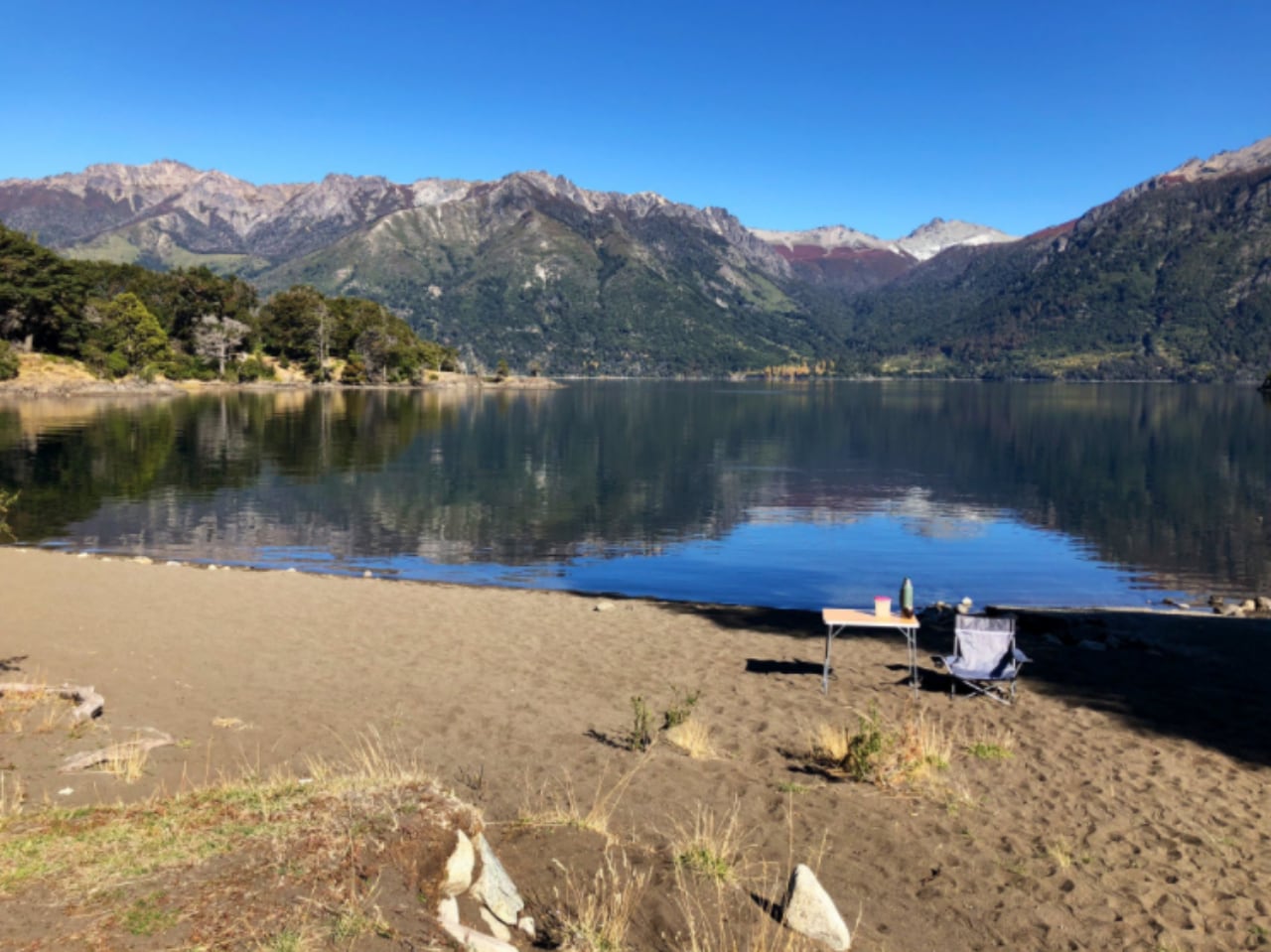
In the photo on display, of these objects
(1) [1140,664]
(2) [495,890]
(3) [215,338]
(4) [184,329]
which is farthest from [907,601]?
(4) [184,329]

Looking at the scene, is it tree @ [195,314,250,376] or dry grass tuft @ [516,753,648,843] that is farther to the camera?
tree @ [195,314,250,376]

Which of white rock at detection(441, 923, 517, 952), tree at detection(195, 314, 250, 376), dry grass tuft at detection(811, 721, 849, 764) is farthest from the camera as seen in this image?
tree at detection(195, 314, 250, 376)

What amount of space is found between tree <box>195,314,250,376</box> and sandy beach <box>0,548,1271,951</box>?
12195 centimetres

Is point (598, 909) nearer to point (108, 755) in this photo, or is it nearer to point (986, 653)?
point (108, 755)

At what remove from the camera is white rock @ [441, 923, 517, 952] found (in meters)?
5.03

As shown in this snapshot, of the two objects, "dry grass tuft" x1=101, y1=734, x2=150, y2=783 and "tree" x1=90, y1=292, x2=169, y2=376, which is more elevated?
"tree" x1=90, y1=292, x2=169, y2=376

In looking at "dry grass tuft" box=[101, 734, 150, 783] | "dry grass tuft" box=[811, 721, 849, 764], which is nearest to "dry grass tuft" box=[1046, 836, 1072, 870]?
"dry grass tuft" box=[811, 721, 849, 764]

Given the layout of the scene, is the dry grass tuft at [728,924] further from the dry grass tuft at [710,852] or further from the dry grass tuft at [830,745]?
the dry grass tuft at [830,745]

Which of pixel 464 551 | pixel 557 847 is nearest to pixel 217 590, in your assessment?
pixel 464 551

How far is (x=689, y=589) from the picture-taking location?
24.2 meters

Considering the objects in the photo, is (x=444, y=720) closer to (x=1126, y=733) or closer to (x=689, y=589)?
(x=1126, y=733)

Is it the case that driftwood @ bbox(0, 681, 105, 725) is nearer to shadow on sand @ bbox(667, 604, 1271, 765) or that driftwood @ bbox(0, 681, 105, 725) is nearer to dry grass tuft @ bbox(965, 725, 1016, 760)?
shadow on sand @ bbox(667, 604, 1271, 765)

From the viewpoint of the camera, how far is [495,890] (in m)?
5.82

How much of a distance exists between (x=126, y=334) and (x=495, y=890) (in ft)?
427
